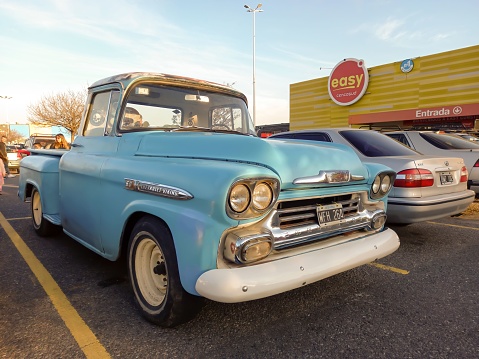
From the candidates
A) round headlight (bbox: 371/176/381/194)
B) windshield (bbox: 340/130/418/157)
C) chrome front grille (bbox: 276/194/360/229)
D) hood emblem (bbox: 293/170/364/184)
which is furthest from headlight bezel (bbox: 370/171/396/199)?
windshield (bbox: 340/130/418/157)

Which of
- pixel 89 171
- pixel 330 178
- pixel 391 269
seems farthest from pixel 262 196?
pixel 391 269

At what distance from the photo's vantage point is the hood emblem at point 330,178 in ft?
7.84

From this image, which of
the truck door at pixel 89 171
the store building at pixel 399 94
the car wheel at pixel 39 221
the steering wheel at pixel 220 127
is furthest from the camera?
the store building at pixel 399 94

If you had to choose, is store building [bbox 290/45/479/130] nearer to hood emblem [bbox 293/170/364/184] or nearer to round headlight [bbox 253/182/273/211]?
hood emblem [bbox 293/170/364/184]

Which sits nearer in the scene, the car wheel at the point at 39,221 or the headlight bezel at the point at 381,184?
the headlight bezel at the point at 381,184

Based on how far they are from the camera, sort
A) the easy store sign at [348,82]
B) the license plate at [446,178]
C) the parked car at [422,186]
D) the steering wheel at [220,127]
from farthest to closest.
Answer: the easy store sign at [348,82]
the license plate at [446,178]
the parked car at [422,186]
the steering wheel at [220,127]

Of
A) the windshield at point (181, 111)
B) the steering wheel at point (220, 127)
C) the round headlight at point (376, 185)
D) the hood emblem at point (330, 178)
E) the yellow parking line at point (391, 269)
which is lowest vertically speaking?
the yellow parking line at point (391, 269)

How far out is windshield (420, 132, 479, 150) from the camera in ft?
21.5

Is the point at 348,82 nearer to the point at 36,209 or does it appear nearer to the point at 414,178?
the point at 414,178

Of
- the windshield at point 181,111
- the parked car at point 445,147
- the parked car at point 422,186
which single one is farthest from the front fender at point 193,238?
the parked car at point 445,147

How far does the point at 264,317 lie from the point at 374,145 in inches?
137

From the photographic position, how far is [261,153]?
7.75 ft

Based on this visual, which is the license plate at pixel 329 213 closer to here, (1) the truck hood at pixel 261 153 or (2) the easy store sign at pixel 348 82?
(1) the truck hood at pixel 261 153

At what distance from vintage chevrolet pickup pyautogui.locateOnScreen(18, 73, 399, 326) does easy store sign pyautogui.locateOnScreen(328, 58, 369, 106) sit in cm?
1425
